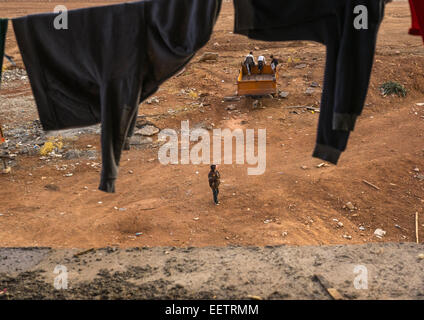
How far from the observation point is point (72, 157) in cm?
940

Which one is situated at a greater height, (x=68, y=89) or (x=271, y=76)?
(x=68, y=89)

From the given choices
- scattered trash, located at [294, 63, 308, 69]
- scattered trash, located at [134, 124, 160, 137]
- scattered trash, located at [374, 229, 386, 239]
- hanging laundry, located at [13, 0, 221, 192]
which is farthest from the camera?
scattered trash, located at [294, 63, 308, 69]

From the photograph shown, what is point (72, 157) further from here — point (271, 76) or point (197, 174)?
point (271, 76)

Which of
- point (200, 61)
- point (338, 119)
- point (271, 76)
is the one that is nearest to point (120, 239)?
point (338, 119)

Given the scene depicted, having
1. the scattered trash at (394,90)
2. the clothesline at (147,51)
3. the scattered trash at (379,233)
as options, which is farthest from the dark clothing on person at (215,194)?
the scattered trash at (394,90)

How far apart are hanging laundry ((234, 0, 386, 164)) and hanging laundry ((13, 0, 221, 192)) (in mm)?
346

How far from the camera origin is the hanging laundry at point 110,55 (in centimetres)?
314

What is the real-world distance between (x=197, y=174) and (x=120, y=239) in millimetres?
2410

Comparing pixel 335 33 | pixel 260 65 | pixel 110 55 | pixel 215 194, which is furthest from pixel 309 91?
pixel 110 55

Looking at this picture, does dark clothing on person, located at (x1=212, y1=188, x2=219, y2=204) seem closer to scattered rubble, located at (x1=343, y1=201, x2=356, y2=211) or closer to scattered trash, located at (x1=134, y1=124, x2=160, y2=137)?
scattered rubble, located at (x1=343, y1=201, x2=356, y2=211)

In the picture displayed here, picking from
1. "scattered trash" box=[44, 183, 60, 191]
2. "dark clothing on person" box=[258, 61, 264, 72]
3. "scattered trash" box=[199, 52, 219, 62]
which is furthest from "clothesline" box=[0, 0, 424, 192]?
"scattered trash" box=[199, 52, 219, 62]

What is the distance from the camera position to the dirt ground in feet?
22.1

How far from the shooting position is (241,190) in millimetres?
7832

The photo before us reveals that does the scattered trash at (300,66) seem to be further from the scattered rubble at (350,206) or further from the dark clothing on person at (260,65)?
the scattered rubble at (350,206)
